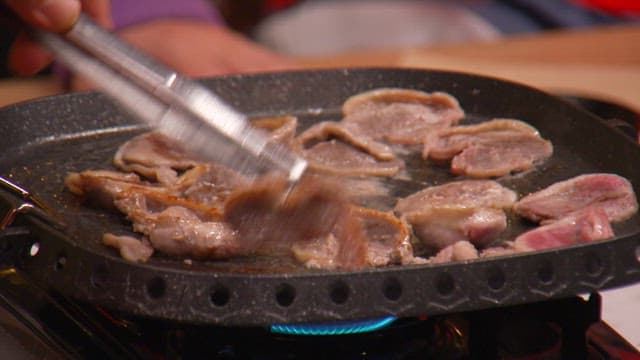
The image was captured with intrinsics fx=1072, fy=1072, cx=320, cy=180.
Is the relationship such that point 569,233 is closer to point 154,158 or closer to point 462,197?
point 462,197

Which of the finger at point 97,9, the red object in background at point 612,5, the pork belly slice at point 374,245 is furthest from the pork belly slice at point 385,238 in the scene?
the red object in background at point 612,5

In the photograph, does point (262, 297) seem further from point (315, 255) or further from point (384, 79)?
point (384, 79)

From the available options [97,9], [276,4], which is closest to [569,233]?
[97,9]

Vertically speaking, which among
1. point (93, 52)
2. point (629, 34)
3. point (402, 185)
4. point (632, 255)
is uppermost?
point (93, 52)

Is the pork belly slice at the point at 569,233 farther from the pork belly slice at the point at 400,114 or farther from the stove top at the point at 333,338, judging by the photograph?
the pork belly slice at the point at 400,114

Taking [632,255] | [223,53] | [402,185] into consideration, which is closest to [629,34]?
[223,53]
